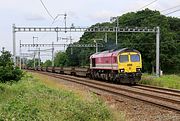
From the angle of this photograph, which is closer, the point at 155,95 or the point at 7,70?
the point at 155,95

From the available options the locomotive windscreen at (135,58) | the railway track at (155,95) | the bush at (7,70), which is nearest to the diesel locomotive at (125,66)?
the locomotive windscreen at (135,58)

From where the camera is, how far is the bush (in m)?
32.2

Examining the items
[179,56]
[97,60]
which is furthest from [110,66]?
[179,56]

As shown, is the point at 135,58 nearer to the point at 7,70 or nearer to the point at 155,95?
the point at 7,70

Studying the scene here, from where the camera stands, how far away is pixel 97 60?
45.2 m

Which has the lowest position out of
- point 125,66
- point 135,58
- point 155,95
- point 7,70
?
point 155,95

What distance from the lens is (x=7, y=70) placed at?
3219 centimetres

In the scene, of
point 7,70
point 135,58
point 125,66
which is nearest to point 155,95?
point 125,66

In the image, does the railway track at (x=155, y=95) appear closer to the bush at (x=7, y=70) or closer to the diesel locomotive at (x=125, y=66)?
the diesel locomotive at (x=125, y=66)

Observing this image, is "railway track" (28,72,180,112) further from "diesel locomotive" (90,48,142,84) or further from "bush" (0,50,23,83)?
"bush" (0,50,23,83)

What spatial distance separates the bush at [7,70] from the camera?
32.2 meters

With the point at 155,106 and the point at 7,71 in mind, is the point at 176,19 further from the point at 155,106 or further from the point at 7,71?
the point at 155,106

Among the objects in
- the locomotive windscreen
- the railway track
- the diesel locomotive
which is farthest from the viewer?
the locomotive windscreen

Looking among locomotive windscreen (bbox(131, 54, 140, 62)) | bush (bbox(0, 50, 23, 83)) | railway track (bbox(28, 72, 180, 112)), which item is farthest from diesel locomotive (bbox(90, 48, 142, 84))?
bush (bbox(0, 50, 23, 83))
